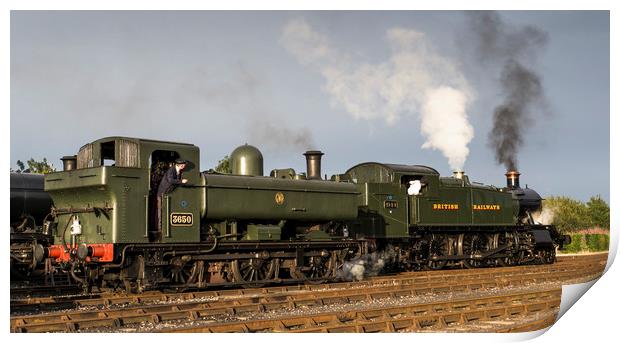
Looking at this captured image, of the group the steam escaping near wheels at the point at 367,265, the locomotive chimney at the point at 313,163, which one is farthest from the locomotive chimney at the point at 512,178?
the locomotive chimney at the point at 313,163

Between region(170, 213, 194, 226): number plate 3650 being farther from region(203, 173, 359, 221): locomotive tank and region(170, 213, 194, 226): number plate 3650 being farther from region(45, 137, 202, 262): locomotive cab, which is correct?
region(203, 173, 359, 221): locomotive tank

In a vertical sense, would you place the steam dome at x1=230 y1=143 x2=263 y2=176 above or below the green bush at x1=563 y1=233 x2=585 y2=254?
above

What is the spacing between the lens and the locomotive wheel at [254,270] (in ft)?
54.5

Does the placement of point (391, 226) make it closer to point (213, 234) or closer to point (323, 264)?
point (323, 264)

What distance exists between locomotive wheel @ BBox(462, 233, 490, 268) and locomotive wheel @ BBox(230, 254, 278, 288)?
10006mm

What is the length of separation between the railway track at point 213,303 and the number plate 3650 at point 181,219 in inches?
59.7

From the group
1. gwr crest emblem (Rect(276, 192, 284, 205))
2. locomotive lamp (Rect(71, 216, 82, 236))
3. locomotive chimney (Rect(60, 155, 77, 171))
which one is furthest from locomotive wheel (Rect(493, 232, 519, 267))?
locomotive lamp (Rect(71, 216, 82, 236))

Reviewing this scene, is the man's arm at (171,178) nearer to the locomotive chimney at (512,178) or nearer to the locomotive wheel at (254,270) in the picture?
the locomotive wheel at (254,270)

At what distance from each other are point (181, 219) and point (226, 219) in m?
1.45

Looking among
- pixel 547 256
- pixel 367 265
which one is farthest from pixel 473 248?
pixel 367 265

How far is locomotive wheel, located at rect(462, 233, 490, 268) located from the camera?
25578 millimetres

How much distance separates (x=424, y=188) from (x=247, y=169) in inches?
318

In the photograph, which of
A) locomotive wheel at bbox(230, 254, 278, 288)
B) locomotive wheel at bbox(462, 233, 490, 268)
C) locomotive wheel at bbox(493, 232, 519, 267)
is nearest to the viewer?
locomotive wheel at bbox(230, 254, 278, 288)

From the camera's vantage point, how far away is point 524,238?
28.2 m
